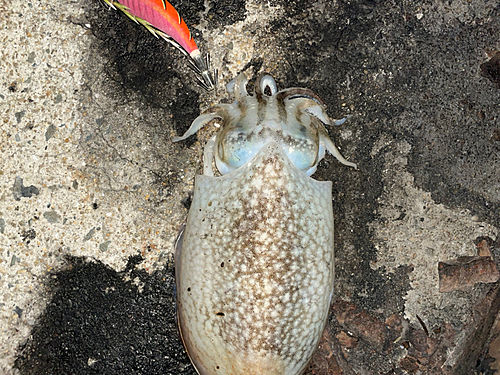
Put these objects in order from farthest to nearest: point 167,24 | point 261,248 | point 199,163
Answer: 1. point 199,163
2. point 167,24
3. point 261,248

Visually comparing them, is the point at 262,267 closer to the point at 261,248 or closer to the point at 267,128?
the point at 261,248

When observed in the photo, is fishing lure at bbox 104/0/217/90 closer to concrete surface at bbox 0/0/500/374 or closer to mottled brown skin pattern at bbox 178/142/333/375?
concrete surface at bbox 0/0/500/374

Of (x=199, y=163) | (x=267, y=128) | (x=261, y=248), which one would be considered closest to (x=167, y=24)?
→ (x=199, y=163)

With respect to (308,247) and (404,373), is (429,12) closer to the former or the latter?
(308,247)

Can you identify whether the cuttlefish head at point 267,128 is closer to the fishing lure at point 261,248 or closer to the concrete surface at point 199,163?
the fishing lure at point 261,248

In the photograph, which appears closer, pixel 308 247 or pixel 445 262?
pixel 308 247

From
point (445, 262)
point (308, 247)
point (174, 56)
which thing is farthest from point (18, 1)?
point (445, 262)
